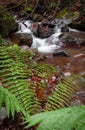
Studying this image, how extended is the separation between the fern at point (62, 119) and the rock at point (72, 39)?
9.18 m

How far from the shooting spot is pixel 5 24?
9844 mm

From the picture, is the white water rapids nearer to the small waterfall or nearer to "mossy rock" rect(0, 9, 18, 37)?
the small waterfall

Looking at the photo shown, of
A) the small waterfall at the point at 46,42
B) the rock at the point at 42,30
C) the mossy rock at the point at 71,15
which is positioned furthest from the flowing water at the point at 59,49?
the mossy rock at the point at 71,15

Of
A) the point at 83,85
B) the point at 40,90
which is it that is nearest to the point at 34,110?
the point at 40,90

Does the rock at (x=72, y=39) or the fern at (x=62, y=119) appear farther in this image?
the rock at (x=72, y=39)

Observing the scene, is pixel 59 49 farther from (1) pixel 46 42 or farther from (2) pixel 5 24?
(2) pixel 5 24

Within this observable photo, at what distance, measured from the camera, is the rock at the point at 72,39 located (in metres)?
9.80

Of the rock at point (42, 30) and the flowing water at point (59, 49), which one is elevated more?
the rock at point (42, 30)

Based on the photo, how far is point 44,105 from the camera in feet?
9.75

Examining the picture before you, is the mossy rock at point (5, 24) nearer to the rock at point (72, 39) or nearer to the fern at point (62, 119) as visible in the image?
the rock at point (72, 39)

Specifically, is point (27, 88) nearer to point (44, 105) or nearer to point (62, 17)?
point (44, 105)

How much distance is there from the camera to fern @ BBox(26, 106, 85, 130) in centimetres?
58

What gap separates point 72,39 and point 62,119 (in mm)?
9594

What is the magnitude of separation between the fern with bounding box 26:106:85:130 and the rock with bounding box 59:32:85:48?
9.18 metres
